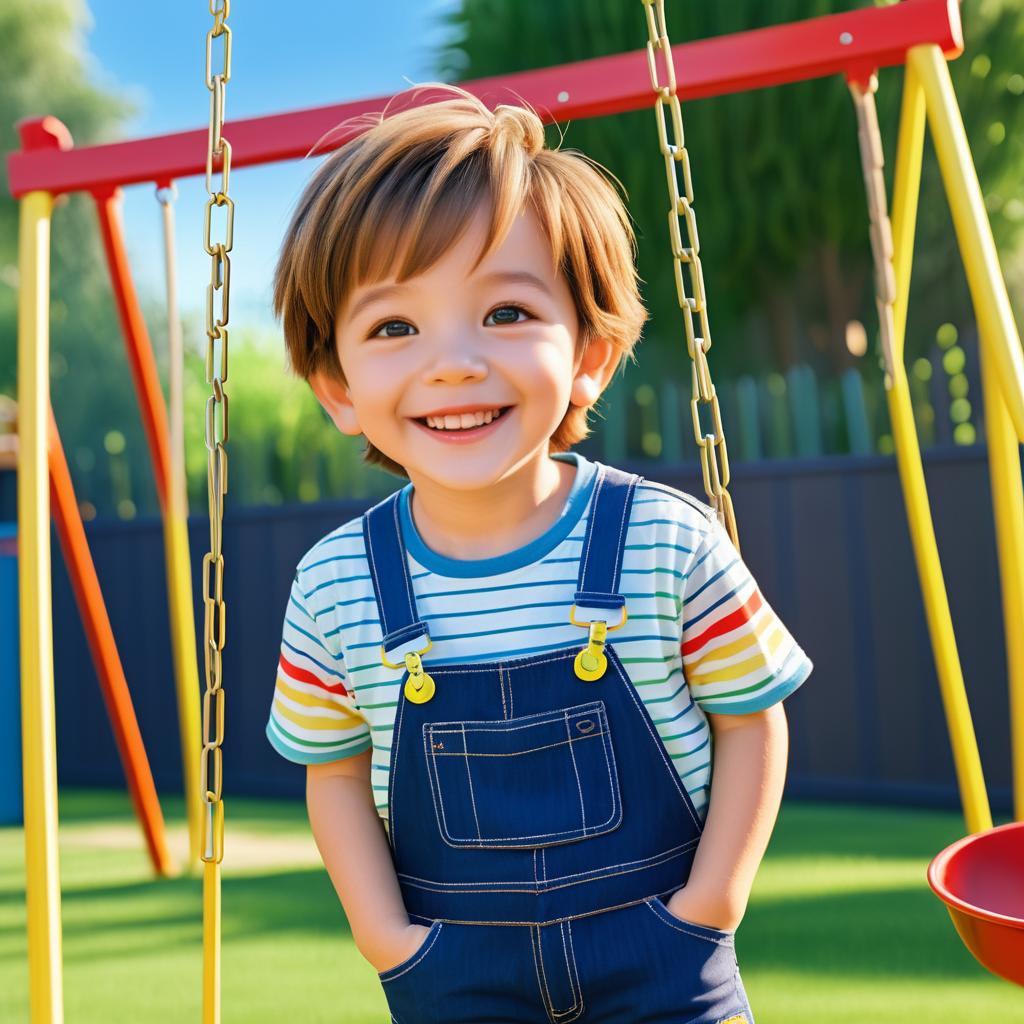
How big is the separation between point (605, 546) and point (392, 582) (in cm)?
22

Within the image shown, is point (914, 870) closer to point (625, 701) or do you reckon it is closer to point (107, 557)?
point (625, 701)

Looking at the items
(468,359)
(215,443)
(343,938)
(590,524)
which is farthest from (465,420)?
(343,938)

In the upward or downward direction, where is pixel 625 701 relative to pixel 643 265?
downward

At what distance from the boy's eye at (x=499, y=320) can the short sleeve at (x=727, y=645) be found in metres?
0.29

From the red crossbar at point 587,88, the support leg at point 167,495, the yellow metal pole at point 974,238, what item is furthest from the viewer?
the support leg at point 167,495

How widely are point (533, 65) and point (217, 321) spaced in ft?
23.8

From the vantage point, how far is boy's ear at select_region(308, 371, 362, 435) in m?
1.39

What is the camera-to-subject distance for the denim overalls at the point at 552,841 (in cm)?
119

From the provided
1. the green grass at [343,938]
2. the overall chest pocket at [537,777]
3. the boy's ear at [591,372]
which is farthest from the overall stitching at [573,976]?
the green grass at [343,938]

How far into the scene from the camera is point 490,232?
1.23 meters

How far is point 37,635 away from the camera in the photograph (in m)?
1.87

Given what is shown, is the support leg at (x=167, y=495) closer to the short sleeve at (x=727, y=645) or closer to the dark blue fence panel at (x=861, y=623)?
the dark blue fence panel at (x=861, y=623)

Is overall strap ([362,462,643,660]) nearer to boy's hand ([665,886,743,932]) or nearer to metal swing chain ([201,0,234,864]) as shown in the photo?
metal swing chain ([201,0,234,864])

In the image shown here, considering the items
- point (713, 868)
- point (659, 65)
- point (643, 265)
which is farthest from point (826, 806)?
point (643, 265)
